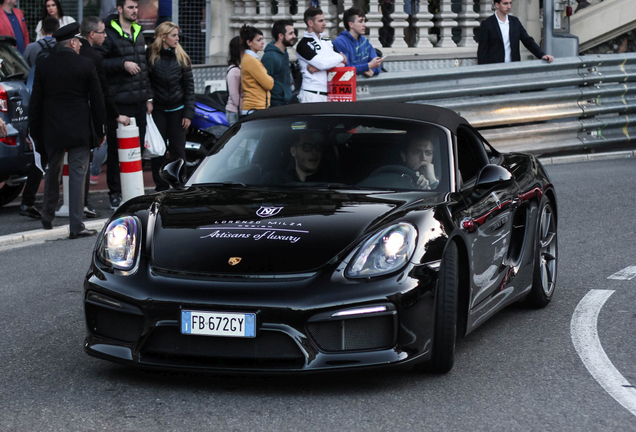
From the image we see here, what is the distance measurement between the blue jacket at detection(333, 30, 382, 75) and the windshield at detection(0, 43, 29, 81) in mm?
3930

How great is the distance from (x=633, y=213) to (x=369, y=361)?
647 centimetres

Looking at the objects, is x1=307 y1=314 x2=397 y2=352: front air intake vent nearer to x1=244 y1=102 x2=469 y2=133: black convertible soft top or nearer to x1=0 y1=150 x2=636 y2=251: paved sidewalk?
x1=244 y1=102 x2=469 y2=133: black convertible soft top

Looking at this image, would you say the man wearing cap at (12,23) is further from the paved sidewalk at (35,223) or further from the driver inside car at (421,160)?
the driver inside car at (421,160)

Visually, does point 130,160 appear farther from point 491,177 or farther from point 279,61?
point 491,177

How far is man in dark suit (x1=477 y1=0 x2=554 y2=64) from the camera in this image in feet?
47.8

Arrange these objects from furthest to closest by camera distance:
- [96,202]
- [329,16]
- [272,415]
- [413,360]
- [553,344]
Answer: [329,16] < [96,202] < [553,344] < [413,360] < [272,415]

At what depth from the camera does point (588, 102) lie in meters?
15.1

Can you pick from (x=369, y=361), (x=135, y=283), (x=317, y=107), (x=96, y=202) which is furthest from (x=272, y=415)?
(x=96, y=202)

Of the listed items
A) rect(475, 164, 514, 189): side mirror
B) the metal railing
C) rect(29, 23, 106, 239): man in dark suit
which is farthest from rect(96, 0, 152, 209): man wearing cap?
rect(475, 164, 514, 189): side mirror

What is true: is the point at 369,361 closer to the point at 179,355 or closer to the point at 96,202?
the point at 179,355

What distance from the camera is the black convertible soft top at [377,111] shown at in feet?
19.1

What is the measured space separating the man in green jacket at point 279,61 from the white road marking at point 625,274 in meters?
5.69

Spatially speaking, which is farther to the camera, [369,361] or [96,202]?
[96,202]

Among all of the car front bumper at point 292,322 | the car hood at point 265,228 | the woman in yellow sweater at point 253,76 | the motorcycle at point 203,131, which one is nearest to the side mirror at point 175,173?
the car hood at point 265,228
